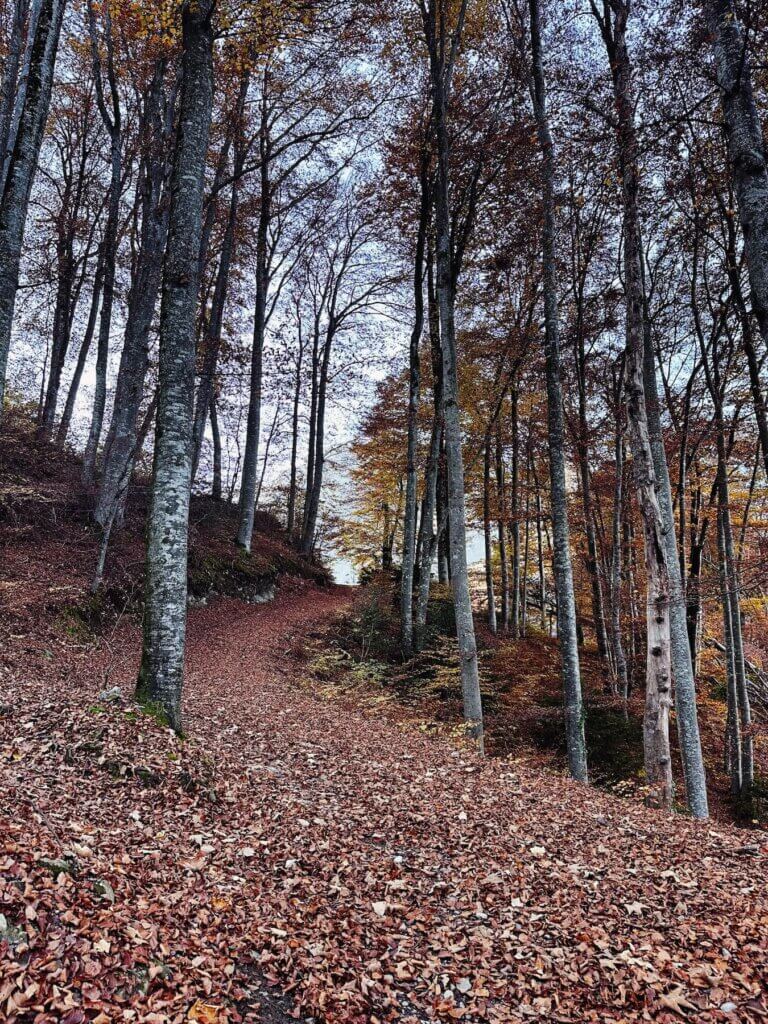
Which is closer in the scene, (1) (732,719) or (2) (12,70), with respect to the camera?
(2) (12,70)

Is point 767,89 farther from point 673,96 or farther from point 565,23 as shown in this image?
point 565,23

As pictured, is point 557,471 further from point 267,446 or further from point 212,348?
point 267,446

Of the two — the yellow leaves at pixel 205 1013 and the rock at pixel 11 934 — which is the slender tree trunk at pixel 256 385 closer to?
the rock at pixel 11 934

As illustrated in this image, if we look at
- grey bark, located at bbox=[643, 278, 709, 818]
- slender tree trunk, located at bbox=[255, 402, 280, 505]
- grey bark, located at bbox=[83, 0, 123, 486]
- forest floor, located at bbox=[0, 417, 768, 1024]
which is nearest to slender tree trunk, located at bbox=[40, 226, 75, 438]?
grey bark, located at bbox=[83, 0, 123, 486]

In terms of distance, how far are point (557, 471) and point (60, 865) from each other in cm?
712

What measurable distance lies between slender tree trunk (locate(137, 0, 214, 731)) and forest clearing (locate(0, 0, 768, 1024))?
4 cm

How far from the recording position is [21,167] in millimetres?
6188

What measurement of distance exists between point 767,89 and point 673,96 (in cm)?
114

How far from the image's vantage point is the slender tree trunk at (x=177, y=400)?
197 inches

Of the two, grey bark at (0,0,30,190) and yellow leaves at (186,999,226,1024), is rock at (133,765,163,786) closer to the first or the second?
yellow leaves at (186,999,226,1024)

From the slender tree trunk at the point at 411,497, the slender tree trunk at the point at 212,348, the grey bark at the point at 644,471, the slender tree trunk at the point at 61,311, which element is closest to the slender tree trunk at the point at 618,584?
the grey bark at the point at 644,471

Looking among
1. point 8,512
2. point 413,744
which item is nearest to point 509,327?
point 413,744

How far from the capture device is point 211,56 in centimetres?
548

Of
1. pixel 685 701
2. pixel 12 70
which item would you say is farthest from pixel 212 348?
pixel 685 701
